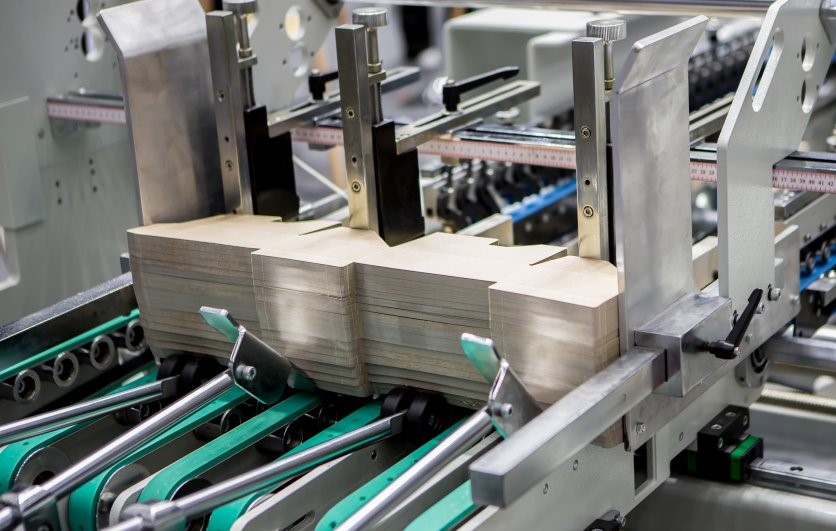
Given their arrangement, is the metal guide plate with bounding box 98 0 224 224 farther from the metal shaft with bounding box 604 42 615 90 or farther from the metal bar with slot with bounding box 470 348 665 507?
the metal bar with slot with bounding box 470 348 665 507

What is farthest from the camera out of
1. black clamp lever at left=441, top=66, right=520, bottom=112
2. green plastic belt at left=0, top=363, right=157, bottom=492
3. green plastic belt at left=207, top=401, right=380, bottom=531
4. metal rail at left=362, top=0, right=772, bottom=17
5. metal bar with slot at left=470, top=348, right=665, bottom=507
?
metal rail at left=362, top=0, right=772, bottom=17

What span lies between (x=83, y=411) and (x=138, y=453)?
11cm

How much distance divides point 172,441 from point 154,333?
212mm

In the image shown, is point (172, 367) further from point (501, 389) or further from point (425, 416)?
point (501, 389)

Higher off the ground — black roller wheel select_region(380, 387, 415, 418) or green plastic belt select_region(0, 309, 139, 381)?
green plastic belt select_region(0, 309, 139, 381)

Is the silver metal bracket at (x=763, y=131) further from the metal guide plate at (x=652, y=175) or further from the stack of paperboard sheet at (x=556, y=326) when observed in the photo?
the stack of paperboard sheet at (x=556, y=326)

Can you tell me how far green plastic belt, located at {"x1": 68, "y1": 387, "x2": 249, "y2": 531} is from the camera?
7.27 feet

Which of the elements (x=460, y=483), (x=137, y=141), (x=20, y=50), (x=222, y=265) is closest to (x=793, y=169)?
(x=460, y=483)

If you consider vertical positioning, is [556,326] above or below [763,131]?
below

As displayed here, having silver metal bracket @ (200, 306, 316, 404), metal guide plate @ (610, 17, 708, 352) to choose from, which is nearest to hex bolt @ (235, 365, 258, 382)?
silver metal bracket @ (200, 306, 316, 404)

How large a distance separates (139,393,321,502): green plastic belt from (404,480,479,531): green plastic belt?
42 cm

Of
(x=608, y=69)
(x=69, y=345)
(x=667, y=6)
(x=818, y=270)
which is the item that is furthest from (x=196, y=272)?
(x=818, y=270)

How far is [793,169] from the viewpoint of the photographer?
7.38 ft

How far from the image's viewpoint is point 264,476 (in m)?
1.97
